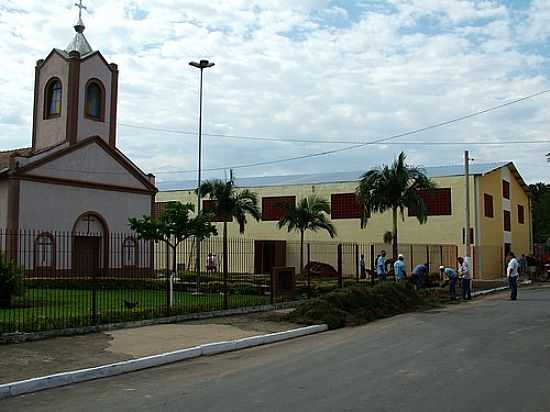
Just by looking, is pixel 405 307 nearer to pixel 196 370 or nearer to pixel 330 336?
pixel 330 336

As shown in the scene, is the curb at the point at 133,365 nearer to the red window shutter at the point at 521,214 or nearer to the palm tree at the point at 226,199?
the palm tree at the point at 226,199

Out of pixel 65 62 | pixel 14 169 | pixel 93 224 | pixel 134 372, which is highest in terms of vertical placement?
pixel 65 62

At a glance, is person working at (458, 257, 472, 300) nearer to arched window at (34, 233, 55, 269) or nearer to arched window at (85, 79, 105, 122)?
arched window at (34, 233, 55, 269)

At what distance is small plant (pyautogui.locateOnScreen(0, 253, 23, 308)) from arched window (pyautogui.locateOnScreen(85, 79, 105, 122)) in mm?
19836

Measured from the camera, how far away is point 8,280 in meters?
18.0

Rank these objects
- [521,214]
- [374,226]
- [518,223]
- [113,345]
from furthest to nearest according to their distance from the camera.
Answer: [521,214] → [518,223] → [374,226] → [113,345]

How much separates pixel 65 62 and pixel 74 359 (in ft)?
90.9

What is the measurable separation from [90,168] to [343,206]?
18278 mm

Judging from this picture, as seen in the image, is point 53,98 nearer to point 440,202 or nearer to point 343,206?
point 343,206

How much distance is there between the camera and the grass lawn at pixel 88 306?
14781 mm

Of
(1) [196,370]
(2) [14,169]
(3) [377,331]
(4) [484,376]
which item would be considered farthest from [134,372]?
(2) [14,169]

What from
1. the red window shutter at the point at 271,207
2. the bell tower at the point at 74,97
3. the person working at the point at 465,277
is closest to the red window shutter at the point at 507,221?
the red window shutter at the point at 271,207

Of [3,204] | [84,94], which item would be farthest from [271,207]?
[3,204]

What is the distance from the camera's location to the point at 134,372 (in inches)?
440
